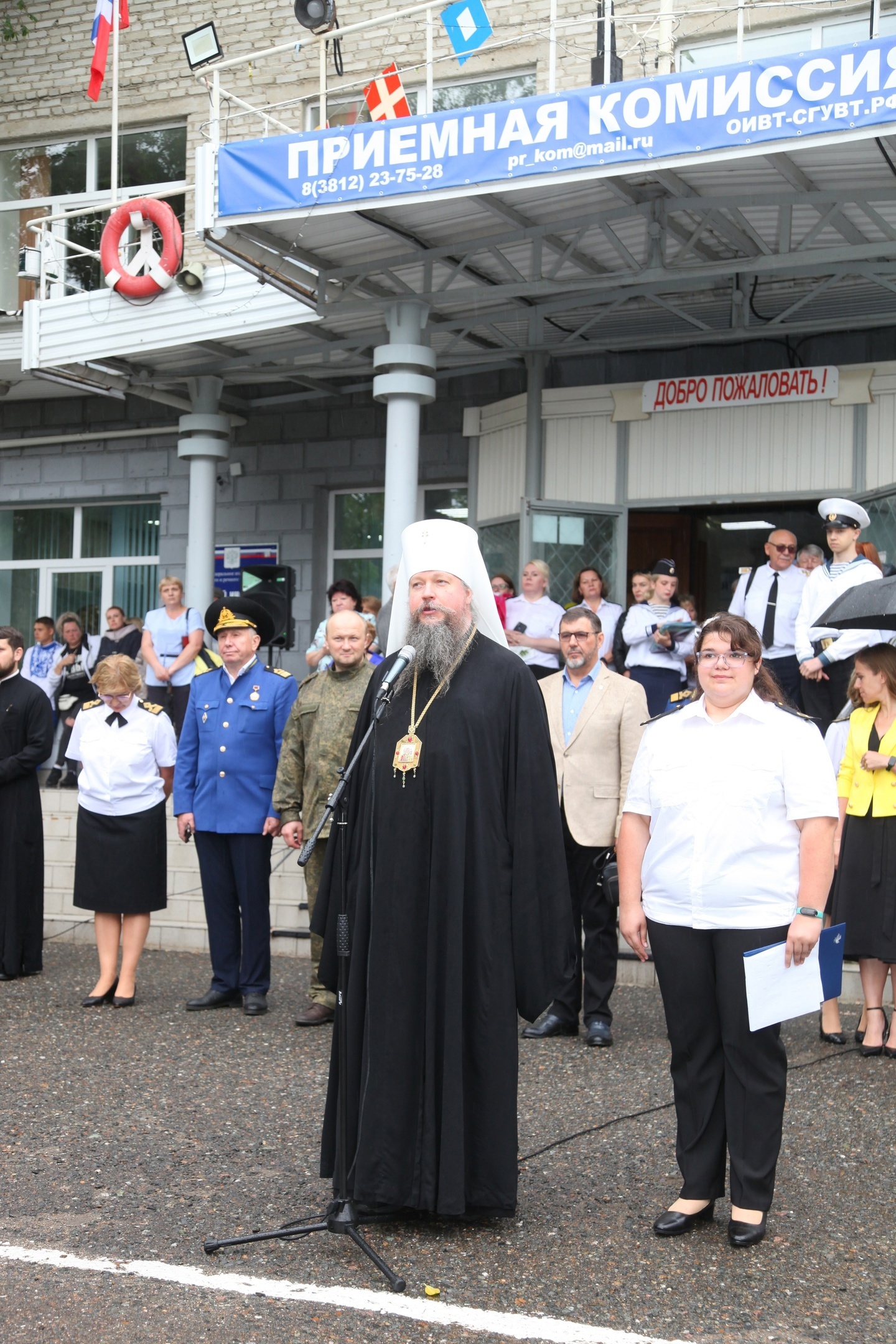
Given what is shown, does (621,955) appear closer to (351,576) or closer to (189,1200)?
(189,1200)

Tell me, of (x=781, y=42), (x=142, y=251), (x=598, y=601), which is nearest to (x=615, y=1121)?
(x=598, y=601)

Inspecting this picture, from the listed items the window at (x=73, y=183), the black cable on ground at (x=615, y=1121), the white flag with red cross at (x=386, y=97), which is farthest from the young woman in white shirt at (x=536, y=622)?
the window at (x=73, y=183)

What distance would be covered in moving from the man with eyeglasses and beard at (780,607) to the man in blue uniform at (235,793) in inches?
166

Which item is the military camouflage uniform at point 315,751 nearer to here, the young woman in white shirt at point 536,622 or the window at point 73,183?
the young woman in white shirt at point 536,622

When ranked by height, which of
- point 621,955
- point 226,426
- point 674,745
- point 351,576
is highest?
point 226,426

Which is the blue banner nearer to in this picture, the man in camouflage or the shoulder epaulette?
the man in camouflage

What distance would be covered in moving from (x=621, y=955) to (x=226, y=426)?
8.33 metres

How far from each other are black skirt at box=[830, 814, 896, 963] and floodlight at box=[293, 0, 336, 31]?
29.3ft

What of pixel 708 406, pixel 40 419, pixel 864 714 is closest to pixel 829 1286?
pixel 864 714

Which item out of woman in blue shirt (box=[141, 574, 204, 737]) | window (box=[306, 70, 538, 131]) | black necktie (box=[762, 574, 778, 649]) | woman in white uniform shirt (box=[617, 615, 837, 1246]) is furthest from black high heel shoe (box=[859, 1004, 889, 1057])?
window (box=[306, 70, 538, 131])

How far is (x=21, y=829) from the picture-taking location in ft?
26.7

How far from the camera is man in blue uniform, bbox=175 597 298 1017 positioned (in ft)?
23.0

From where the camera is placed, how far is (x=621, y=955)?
7996mm

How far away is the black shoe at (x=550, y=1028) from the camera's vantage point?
254 inches
